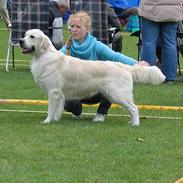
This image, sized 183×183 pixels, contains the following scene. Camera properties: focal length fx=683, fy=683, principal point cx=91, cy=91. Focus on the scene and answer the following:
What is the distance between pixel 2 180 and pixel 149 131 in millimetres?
2351

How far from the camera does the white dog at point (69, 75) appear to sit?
23.5 ft

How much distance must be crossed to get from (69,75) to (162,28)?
3.83m

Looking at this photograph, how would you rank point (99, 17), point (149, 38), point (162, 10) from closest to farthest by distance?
point (162, 10) → point (149, 38) → point (99, 17)

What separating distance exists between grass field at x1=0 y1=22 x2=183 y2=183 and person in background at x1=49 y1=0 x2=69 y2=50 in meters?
4.15

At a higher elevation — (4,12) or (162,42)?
(4,12)

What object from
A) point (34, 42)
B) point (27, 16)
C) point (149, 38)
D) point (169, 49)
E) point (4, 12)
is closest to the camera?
point (34, 42)

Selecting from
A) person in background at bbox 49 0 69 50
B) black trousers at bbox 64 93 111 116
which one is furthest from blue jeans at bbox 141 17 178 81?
black trousers at bbox 64 93 111 116

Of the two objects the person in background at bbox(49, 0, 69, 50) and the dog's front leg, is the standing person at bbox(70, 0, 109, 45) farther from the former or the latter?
the dog's front leg

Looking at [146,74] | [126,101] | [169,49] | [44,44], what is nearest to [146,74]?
[146,74]

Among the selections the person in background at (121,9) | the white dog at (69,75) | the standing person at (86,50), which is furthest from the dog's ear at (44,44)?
the person in background at (121,9)

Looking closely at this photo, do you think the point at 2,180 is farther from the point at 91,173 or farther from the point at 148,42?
the point at 148,42

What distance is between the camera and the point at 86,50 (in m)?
7.66

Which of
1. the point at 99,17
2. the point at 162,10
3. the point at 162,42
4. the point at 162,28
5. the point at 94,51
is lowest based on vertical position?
the point at 162,42

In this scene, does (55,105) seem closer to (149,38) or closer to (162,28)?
(149,38)
